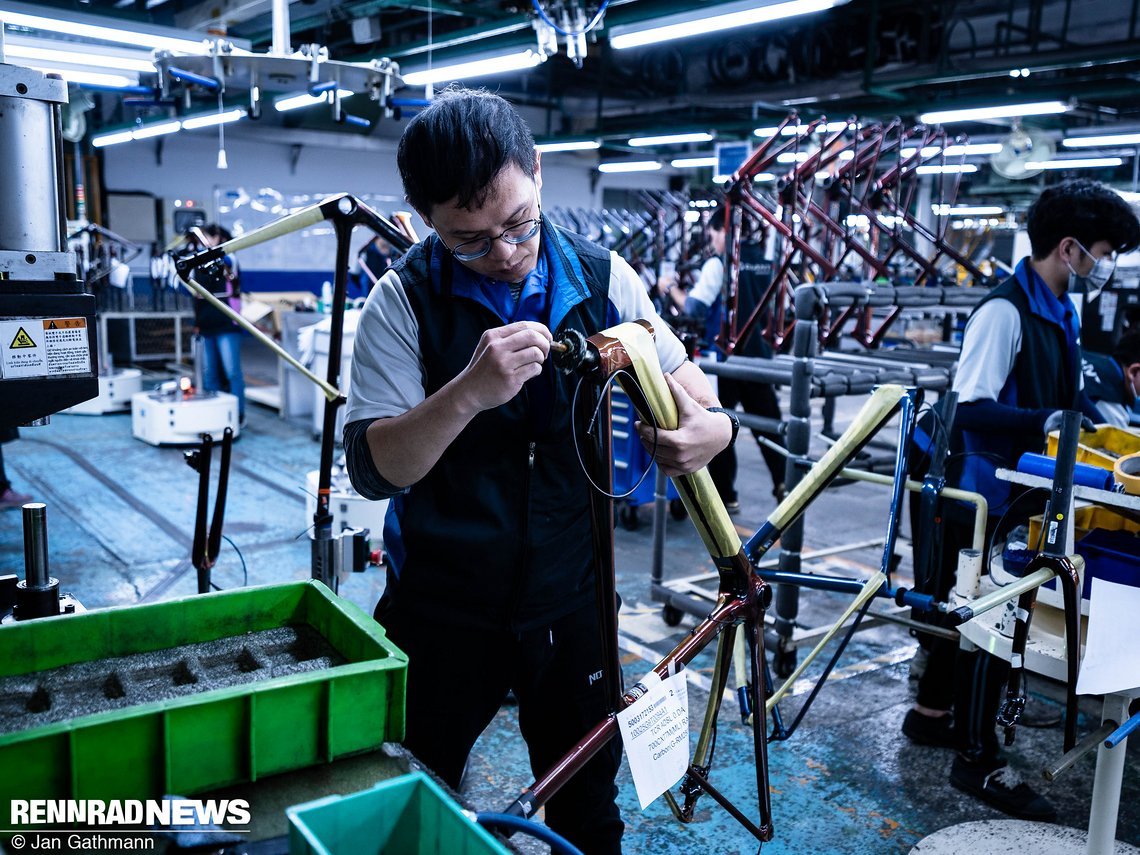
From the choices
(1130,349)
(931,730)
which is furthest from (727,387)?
(931,730)

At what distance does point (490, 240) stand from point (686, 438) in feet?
1.30

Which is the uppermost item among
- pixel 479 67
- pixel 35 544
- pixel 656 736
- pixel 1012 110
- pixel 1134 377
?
pixel 1012 110

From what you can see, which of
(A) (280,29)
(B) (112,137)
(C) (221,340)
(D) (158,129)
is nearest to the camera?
(A) (280,29)

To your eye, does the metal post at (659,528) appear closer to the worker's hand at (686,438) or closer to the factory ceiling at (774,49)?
the factory ceiling at (774,49)

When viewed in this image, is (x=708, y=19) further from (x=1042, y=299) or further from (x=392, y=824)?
(x=392, y=824)

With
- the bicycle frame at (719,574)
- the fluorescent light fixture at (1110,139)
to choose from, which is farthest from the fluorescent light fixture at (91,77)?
the fluorescent light fixture at (1110,139)

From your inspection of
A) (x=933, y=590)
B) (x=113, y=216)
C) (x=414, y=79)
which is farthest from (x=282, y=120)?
(x=933, y=590)

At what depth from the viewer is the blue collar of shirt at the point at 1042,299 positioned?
7.99 ft

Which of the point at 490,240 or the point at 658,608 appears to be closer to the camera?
the point at 490,240

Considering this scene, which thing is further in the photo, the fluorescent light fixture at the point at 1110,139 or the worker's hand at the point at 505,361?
the fluorescent light fixture at the point at 1110,139

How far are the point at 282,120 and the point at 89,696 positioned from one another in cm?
1525

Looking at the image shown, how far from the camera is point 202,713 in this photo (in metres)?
0.92

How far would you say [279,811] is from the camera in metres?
0.96

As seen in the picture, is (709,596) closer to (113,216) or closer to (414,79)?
(414,79)
